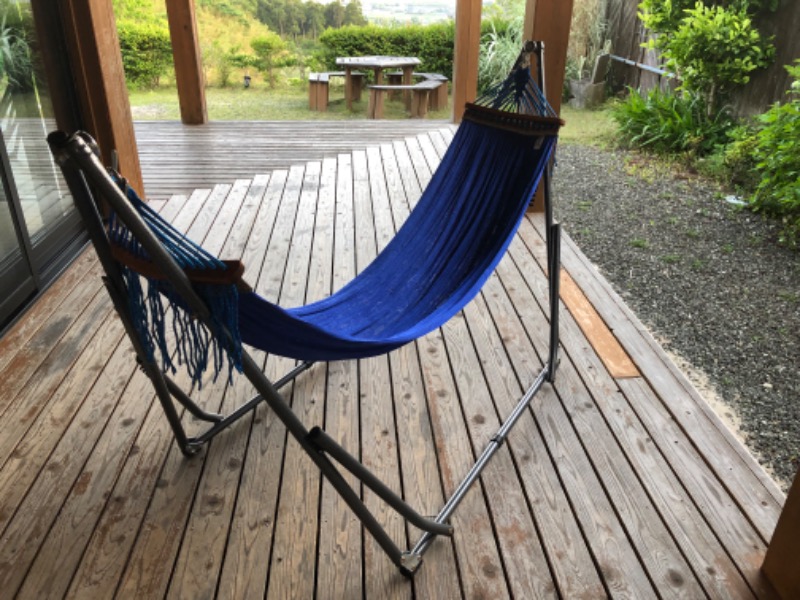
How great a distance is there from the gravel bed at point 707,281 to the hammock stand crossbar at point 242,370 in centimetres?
89

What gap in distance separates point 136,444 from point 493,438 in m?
0.95

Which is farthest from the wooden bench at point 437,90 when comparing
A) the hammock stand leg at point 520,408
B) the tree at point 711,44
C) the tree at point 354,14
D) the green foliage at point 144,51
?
the hammock stand leg at point 520,408

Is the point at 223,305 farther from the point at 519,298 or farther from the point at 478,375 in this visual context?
the point at 519,298

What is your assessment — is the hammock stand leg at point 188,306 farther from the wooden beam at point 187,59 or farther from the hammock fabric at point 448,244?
the wooden beam at point 187,59

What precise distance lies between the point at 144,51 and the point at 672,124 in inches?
279

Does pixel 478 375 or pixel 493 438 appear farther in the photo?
pixel 478 375

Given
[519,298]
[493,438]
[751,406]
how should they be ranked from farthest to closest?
[519,298] < [751,406] < [493,438]

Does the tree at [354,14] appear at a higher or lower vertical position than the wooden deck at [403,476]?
higher

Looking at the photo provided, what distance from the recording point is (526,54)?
1994mm

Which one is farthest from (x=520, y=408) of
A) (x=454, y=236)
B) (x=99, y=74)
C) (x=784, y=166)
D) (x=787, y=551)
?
(x=784, y=166)

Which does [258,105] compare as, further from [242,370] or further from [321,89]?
[242,370]

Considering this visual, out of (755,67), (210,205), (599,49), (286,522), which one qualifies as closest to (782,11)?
(755,67)

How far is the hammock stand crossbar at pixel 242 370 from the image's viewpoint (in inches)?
40.8

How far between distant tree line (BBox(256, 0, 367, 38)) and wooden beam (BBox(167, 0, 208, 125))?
4883mm
